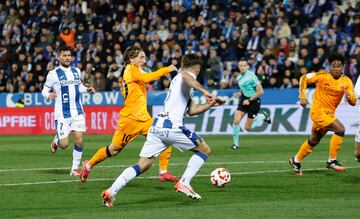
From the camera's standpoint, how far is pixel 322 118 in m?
15.9

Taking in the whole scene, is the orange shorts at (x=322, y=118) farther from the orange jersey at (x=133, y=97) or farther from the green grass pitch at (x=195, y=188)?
the orange jersey at (x=133, y=97)

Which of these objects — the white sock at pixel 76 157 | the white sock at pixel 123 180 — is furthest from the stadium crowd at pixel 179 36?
the white sock at pixel 123 180

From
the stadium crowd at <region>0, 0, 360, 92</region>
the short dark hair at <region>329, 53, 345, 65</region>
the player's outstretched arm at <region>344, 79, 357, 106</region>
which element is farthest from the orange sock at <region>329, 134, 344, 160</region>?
the stadium crowd at <region>0, 0, 360, 92</region>

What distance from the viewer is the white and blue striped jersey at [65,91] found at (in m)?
16.4

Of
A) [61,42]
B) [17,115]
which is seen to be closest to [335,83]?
[17,115]

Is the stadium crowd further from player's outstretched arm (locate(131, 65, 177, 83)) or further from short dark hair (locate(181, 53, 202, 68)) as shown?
short dark hair (locate(181, 53, 202, 68))

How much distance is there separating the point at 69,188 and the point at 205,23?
21.4 meters

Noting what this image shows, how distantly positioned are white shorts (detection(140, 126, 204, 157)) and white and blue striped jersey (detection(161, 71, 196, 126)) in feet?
0.51

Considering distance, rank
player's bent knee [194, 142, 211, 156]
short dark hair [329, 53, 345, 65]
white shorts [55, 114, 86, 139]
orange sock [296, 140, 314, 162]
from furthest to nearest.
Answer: white shorts [55, 114, 86, 139]
orange sock [296, 140, 314, 162]
short dark hair [329, 53, 345, 65]
player's bent knee [194, 142, 211, 156]

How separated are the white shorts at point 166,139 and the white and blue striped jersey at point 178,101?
0.51 ft

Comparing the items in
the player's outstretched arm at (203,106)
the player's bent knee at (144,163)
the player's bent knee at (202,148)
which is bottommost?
Answer: the player's bent knee at (144,163)

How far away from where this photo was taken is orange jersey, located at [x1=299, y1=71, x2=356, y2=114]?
15836 mm

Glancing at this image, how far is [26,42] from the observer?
128ft

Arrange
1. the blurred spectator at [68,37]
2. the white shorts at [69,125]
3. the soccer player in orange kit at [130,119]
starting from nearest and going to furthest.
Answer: the soccer player in orange kit at [130,119]
the white shorts at [69,125]
the blurred spectator at [68,37]
